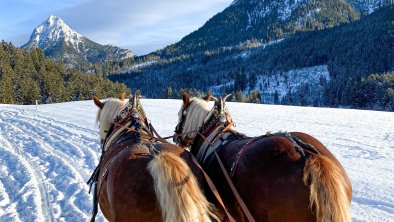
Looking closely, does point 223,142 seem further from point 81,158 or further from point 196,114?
point 81,158

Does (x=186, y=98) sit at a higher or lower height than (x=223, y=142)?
higher

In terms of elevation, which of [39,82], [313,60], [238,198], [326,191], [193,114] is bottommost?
[238,198]

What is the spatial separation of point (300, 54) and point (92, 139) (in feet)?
551

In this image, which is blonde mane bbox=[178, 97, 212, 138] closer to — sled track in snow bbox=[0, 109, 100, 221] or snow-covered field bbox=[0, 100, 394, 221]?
snow-covered field bbox=[0, 100, 394, 221]

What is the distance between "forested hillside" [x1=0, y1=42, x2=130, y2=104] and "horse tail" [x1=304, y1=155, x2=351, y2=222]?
58352 millimetres

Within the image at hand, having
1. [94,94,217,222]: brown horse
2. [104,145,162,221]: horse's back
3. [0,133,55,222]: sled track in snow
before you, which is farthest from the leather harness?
[0,133,55,222]: sled track in snow

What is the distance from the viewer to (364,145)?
35.6ft

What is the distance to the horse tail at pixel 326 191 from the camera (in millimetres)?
2904

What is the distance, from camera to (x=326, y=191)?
2924mm

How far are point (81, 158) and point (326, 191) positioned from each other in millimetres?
8489

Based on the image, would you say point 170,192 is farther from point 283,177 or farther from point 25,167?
point 25,167

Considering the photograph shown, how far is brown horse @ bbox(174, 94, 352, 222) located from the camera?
2.95 m

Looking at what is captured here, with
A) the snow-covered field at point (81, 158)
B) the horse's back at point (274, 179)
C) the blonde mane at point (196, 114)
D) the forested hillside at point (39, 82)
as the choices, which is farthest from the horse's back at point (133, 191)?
the forested hillside at point (39, 82)

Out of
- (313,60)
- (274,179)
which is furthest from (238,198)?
(313,60)
